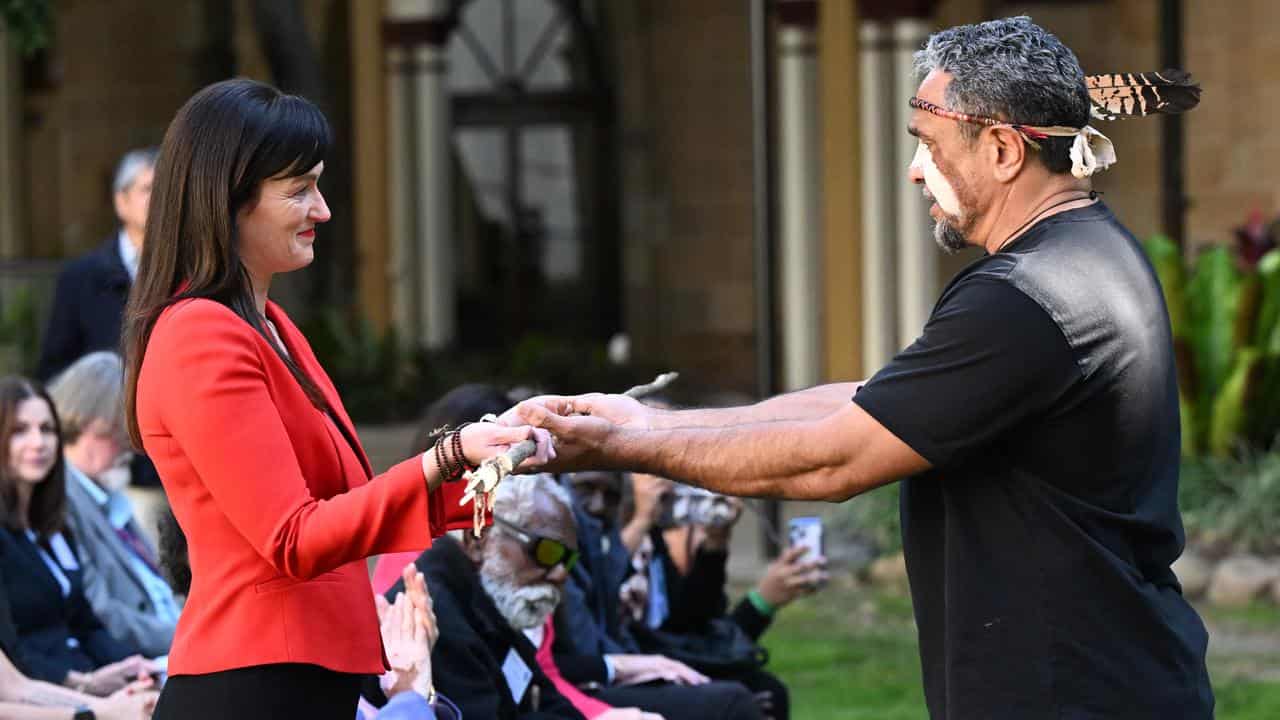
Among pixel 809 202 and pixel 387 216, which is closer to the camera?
pixel 809 202

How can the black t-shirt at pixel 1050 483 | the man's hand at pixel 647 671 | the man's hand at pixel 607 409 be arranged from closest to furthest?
the black t-shirt at pixel 1050 483, the man's hand at pixel 607 409, the man's hand at pixel 647 671

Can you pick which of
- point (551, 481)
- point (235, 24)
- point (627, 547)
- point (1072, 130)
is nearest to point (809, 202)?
point (235, 24)

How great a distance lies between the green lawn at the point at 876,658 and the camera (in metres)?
7.11

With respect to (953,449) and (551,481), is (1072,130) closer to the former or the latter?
(953,449)

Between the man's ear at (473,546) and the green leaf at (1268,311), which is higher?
the man's ear at (473,546)

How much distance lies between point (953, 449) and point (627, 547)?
3.20m

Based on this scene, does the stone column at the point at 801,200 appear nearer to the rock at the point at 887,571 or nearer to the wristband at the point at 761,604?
the rock at the point at 887,571

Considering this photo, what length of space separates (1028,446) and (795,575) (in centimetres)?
294

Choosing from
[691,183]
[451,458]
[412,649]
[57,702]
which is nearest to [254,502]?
[451,458]

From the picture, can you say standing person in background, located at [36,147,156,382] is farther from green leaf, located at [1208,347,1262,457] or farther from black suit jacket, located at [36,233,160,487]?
green leaf, located at [1208,347,1262,457]

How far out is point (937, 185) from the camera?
2973mm

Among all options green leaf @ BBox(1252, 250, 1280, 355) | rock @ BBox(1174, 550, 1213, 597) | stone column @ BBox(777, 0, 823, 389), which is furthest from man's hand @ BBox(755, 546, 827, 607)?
stone column @ BBox(777, 0, 823, 389)

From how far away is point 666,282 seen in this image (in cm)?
1820

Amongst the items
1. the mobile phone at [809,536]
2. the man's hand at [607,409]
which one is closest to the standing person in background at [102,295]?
the mobile phone at [809,536]
